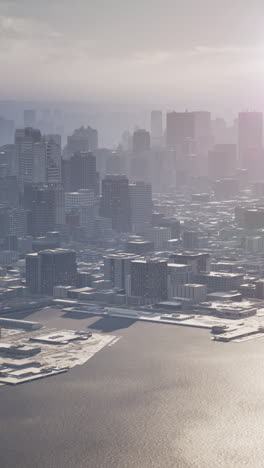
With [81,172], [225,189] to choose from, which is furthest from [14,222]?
[225,189]

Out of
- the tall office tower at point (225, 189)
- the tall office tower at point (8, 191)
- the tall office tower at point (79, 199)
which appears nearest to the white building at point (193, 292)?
the tall office tower at point (79, 199)

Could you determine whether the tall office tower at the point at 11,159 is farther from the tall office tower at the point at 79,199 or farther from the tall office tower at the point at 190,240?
the tall office tower at the point at 190,240

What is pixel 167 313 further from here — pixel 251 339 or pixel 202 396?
pixel 202 396

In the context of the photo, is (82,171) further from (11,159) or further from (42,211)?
(42,211)

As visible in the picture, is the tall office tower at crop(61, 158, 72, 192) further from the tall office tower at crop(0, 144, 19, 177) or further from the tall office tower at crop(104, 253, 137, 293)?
the tall office tower at crop(104, 253, 137, 293)

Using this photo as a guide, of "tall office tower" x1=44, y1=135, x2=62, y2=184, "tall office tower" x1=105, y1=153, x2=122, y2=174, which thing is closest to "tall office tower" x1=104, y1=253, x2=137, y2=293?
"tall office tower" x1=44, y1=135, x2=62, y2=184

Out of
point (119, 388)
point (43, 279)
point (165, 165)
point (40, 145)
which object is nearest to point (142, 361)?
point (119, 388)
